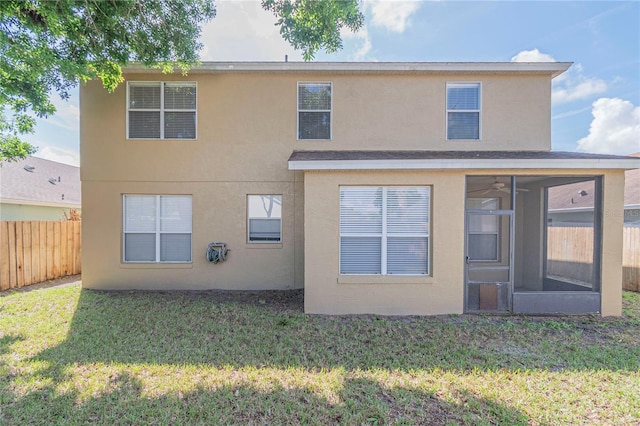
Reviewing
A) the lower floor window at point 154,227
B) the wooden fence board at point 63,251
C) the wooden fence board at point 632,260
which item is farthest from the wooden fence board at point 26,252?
the wooden fence board at point 632,260

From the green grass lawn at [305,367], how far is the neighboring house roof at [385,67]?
624 cm

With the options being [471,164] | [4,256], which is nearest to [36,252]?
[4,256]

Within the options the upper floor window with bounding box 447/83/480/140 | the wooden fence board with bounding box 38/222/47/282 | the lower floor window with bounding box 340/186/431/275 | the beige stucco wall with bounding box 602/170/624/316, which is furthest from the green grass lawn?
the upper floor window with bounding box 447/83/480/140

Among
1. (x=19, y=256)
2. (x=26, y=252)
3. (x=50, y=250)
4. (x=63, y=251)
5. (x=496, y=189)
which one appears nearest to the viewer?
(x=496, y=189)

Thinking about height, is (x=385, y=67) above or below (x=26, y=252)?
above

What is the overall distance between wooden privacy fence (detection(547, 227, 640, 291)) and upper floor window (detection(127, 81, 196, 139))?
10.4 m

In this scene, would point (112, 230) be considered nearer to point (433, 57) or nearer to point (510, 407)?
point (510, 407)

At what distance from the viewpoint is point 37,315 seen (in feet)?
20.3

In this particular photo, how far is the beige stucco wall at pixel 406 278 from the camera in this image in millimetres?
6234

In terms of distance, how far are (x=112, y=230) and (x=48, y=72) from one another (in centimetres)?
412

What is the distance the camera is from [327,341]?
499 cm

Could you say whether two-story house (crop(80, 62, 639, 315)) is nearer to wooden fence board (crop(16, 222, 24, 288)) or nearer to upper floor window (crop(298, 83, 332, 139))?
upper floor window (crop(298, 83, 332, 139))

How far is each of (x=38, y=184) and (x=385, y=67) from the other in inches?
722

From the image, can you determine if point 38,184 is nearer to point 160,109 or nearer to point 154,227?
point 154,227
